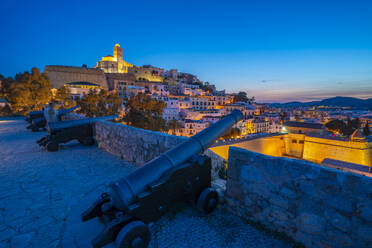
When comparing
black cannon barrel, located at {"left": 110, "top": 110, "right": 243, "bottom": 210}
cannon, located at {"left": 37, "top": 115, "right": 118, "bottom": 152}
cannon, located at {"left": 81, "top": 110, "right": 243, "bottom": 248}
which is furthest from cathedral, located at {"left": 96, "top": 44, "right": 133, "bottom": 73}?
cannon, located at {"left": 81, "top": 110, "right": 243, "bottom": 248}

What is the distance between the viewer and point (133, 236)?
1866mm

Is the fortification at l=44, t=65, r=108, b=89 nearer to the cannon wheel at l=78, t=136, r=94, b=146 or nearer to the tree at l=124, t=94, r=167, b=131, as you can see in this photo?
the tree at l=124, t=94, r=167, b=131

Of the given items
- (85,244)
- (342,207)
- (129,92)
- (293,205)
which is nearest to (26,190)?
(85,244)

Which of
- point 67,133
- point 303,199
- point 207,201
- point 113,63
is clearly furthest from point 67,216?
point 113,63

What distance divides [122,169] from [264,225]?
345 centimetres

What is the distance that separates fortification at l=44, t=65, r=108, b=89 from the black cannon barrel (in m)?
70.1

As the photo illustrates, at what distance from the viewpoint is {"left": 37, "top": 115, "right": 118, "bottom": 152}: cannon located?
6.12m

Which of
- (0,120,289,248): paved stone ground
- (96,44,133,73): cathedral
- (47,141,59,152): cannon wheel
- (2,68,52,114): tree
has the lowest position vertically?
(0,120,289,248): paved stone ground

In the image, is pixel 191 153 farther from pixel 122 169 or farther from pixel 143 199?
pixel 122 169

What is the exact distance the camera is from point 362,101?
13338cm

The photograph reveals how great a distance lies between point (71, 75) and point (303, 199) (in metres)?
76.0

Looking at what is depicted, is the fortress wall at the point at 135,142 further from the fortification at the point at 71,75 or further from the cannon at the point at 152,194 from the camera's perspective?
the fortification at the point at 71,75

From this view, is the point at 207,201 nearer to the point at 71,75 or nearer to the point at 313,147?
the point at 313,147

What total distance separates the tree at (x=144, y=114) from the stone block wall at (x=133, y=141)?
16023mm
